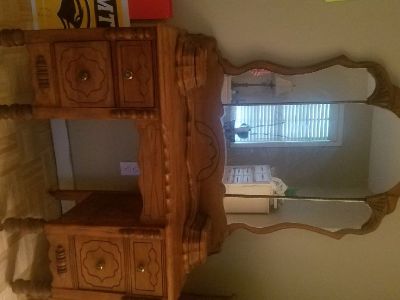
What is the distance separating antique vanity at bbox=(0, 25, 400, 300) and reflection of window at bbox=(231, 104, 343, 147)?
0.09 feet

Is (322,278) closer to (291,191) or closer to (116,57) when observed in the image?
(291,191)

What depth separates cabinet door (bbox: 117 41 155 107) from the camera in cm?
117

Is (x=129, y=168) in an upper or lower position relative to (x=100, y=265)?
upper

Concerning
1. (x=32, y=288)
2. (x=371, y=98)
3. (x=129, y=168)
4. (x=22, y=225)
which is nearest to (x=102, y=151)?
(x=129, y=168)

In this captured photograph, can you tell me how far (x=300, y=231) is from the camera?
1.60m

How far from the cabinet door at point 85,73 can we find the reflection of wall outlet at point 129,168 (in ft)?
1.51

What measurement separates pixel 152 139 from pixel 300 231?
71cm

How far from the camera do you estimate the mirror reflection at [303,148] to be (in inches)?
57.4

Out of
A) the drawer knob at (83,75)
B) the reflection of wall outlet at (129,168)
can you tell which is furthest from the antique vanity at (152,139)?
the reflection of wall outlet at (129,168)

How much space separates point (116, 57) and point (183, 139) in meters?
0.34

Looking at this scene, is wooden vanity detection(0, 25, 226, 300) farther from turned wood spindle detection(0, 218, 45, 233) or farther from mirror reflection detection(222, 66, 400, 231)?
mirror reflection detection(222, 66, 400, 231)

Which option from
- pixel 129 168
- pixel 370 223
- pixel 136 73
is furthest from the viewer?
pixel 129 168

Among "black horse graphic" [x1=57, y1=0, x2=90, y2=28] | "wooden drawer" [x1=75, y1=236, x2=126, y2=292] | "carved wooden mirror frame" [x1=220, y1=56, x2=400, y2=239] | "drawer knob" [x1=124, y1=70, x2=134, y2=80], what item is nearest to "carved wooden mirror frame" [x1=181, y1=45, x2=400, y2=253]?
"carved wooden mirror frame" [x1=220, y1=56, x2=400, y2=239]

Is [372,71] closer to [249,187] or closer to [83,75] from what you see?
[249,187]
